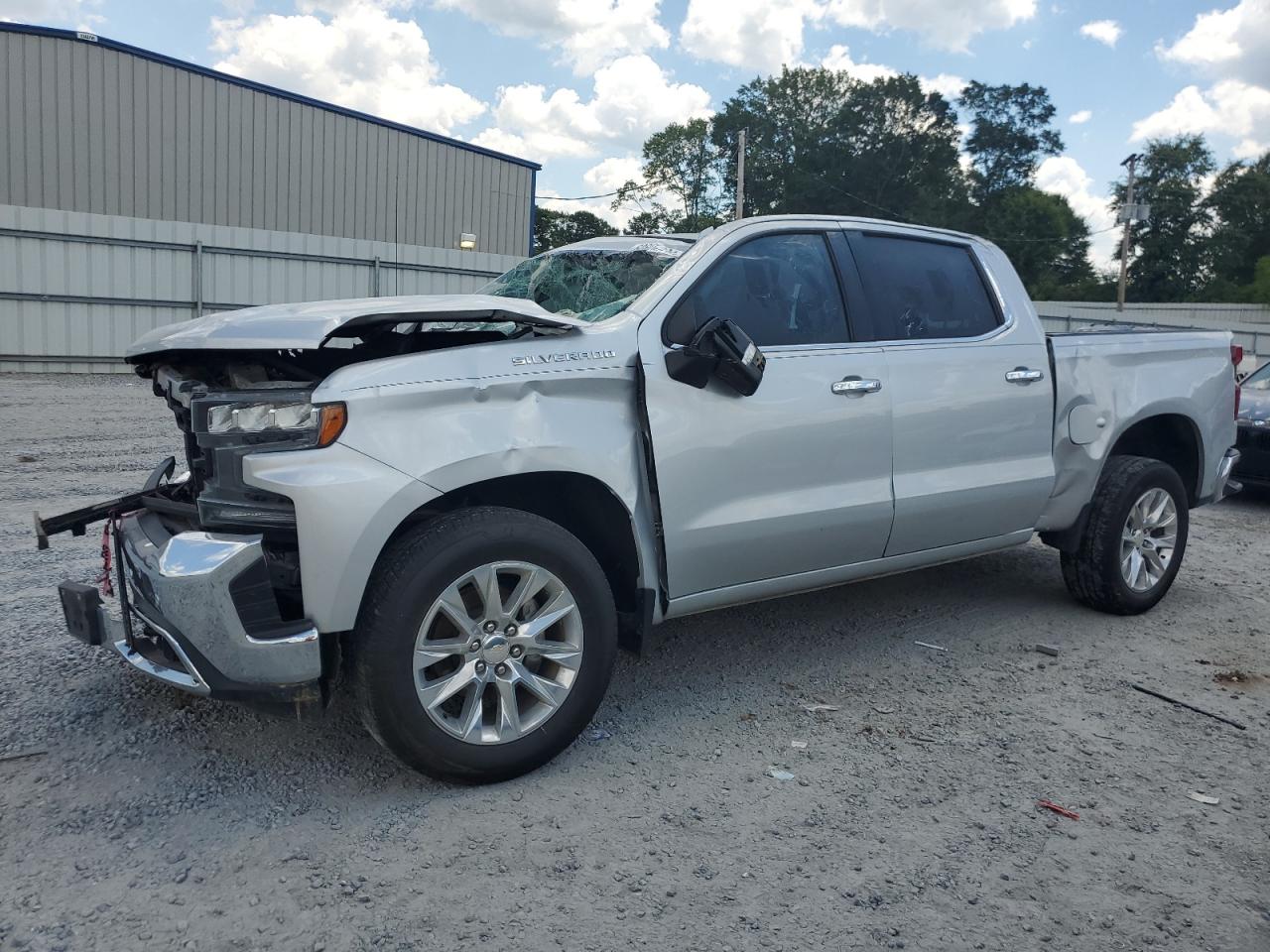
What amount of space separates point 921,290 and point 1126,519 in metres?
1.66

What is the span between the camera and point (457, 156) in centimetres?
2331

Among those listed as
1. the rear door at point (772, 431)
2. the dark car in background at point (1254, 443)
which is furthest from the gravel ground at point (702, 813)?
the dark car in background at point (1254, 443)

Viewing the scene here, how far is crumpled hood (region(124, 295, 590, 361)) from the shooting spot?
10.3 feet

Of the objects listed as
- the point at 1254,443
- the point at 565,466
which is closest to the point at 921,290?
the point at 565,466

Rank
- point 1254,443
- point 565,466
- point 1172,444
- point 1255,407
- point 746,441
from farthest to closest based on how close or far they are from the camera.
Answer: point 1255,407 → point 1254,443 → point 1172,444 → point 746,441 → point 565,466

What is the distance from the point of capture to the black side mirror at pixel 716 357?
3.65 metres

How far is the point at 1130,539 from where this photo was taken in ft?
17.7

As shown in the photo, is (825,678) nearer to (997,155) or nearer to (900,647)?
(900,647)

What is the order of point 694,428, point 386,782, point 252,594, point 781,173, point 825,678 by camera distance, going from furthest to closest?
point 781,173 < point 825,678 < point 694,428 < point 386,782 < point 252,594

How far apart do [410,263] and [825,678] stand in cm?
1849

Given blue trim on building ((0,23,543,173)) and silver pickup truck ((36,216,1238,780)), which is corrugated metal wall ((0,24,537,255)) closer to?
blue trim on building ((0,23,543,173))

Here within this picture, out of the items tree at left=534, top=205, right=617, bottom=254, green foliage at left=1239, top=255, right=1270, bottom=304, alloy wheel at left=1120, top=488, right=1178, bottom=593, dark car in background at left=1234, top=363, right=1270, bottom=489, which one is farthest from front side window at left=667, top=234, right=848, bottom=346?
green foliage at left=1239, top=255, right=1270, bottom=304

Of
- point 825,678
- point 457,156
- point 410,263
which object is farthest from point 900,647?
point 457,156

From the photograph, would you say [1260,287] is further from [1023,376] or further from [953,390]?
[953,390]
